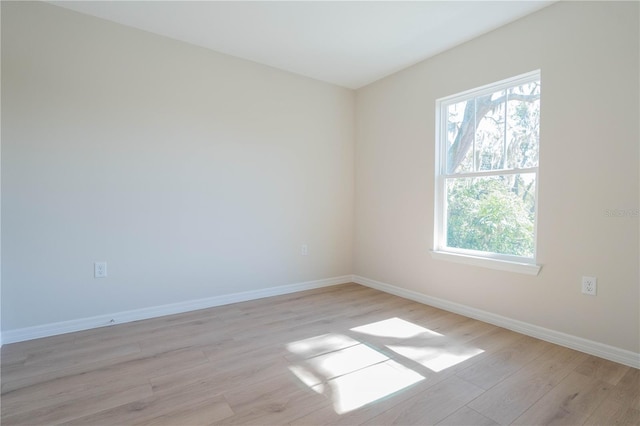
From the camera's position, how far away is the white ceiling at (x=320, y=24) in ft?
8.04

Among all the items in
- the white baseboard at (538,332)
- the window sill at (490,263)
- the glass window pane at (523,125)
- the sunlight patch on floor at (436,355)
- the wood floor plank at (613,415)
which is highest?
the glass window pane at (523,125)

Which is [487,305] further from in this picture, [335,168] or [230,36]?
[230,36]

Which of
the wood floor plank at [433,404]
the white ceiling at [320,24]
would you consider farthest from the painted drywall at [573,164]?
the wood floor plank at [433,404]

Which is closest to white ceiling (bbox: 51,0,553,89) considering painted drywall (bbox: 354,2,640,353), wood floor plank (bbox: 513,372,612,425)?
painted drywall (bbox: 354,2,640,353)

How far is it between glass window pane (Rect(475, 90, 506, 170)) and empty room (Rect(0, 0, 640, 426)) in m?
0.02

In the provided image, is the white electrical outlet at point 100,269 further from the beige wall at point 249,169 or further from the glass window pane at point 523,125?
the glass window pane at point 523,125

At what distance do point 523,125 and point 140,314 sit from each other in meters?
3.65

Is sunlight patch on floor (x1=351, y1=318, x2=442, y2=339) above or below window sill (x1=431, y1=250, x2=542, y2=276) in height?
below

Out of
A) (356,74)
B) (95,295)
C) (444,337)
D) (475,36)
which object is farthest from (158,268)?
(475,36)

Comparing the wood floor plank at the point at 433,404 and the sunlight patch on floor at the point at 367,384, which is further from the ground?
the sunlight patch on floor at the point at 367,384

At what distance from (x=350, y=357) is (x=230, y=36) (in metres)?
2.89

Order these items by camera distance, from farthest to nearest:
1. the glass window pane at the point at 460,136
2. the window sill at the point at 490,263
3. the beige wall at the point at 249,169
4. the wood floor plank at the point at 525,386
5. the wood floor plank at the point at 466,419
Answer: the glass window pane at the point at 460,136
the window sill at the point at 490,263
the beige wall at the point at 249,169
the wood floor plank at the point at 525,386
the wood floor plank at the point at 466,419

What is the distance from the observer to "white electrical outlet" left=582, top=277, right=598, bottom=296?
2205mm

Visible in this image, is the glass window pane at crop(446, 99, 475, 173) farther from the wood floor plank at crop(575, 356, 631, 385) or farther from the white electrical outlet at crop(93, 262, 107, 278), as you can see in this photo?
the white electrical outlet at crop(93, 262, 107, 278)
